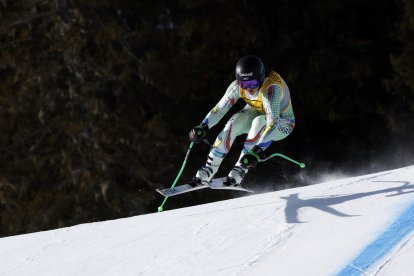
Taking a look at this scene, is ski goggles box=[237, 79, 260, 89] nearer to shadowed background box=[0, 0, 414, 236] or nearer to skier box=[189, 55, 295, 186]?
skier box=[189, 55, 295, 186]

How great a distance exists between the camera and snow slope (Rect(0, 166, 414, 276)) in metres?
5.14

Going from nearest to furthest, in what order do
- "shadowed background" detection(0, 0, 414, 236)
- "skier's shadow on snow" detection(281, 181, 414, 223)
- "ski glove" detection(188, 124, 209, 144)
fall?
"skier's shadow on snow" detection(281, 181, 414, 223) < "ski glove" detection(188, 124, 209, 144) < "shadowed background" detection(0, 0, 414, 236)

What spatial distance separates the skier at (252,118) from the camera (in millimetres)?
7117

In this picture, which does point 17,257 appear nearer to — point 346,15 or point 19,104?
point 19,104

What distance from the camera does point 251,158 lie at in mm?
7035

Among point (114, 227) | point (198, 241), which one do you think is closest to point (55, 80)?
point (114, 227)

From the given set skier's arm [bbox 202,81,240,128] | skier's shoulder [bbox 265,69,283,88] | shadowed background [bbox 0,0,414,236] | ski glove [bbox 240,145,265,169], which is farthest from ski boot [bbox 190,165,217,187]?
shadowed background [bbox 0,0,414,236]

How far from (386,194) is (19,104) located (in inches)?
401

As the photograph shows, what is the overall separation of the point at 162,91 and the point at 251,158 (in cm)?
883

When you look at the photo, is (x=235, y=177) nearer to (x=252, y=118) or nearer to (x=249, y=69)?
(x=252, y=118)

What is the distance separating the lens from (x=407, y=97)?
48.6 feet

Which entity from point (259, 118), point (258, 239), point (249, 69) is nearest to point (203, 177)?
point (259, 118)

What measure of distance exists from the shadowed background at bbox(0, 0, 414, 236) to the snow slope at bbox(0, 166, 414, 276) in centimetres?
759

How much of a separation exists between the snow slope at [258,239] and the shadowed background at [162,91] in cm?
759
